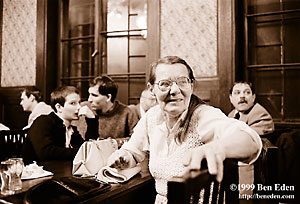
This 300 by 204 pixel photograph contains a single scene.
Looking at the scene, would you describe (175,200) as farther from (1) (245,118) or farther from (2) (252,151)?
(1) (245,118)

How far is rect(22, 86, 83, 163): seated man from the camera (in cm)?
209

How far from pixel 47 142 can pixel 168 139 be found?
3.35ft

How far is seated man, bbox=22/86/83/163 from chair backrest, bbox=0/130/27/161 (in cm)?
36

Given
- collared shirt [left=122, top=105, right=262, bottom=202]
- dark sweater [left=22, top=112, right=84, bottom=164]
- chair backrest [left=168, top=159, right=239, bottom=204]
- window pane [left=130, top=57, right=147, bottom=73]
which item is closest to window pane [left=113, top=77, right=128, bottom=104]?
window pane [left=130, top=57, right=147, bottom=73]

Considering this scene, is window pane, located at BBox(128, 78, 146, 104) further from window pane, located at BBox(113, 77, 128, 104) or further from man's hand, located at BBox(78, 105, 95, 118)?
man's hand, located at BBox(78, 105, 95, 118)

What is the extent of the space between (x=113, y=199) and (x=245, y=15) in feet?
9.62

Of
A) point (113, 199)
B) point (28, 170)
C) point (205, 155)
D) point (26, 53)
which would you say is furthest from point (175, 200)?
point (26, 53)

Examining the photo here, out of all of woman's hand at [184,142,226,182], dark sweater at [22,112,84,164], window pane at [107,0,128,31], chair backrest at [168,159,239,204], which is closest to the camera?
chair backrest at [168,159,239,204]

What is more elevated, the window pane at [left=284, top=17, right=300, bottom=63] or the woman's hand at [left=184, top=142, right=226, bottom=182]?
the window pane at [left=284, top=17, right=300, bottom=63]

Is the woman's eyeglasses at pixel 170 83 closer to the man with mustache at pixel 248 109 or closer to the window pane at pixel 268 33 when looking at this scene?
the man with mustache at pixel 248 109

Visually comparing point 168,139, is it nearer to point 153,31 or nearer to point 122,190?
point 122,190

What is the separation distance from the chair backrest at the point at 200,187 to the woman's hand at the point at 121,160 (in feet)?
2.34

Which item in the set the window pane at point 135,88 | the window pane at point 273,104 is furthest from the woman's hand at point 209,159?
the window pane at point 135,88

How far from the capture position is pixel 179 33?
372 centimetres
